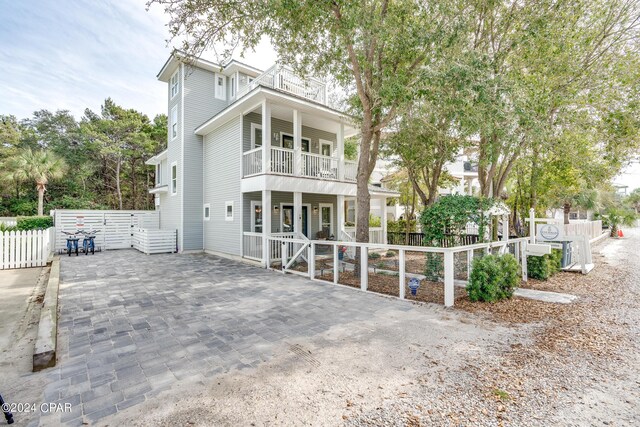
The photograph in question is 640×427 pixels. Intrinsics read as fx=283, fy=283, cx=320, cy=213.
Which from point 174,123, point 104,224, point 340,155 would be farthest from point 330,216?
point 104,224

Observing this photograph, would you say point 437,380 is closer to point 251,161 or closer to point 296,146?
point 296,146

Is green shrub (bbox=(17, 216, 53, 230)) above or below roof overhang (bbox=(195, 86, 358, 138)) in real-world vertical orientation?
below

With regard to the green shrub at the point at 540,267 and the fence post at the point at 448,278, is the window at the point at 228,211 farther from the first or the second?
the green shrub at the point at 540,267

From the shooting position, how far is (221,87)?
1468 centimetres

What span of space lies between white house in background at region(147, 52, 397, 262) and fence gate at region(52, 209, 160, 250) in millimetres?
1898

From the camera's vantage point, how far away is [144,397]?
2723mm

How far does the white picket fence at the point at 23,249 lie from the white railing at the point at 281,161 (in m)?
8.49

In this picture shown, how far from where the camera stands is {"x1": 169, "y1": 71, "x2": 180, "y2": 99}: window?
14.5m

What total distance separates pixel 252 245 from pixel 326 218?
473 cm

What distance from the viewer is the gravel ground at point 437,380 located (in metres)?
2.45

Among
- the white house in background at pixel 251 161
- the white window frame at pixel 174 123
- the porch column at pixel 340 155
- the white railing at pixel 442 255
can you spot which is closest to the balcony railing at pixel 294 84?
the white house in background at pixel 251 161

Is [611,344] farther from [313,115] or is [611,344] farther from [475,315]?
[313,115]

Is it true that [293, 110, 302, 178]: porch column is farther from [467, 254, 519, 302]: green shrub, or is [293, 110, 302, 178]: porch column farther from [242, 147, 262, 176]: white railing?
[467, 254, 519, 302]: green shrub

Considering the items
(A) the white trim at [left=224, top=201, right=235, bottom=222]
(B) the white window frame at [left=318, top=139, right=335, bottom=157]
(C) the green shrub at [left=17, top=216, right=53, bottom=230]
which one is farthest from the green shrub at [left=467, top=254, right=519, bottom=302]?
(C) the green shrub at [left=17, top=216, right=53, bottom=230]
